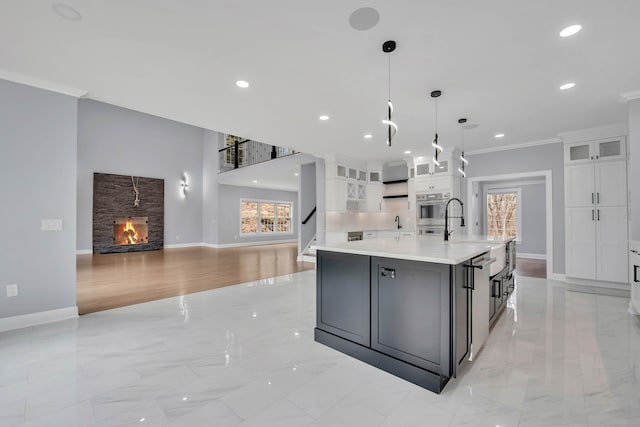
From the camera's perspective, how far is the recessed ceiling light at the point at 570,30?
7.44ft

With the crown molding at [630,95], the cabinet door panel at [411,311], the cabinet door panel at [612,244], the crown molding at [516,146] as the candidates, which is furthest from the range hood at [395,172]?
the cabinet door panel at [411,311]

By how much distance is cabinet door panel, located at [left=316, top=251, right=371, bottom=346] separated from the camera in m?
2.44

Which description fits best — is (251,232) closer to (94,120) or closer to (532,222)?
(94,120)

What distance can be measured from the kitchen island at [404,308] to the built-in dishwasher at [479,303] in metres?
0.05

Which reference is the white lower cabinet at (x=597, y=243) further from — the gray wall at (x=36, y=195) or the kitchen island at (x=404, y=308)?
the gray wall at (x=36, y=195)

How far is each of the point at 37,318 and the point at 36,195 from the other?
1.32 m

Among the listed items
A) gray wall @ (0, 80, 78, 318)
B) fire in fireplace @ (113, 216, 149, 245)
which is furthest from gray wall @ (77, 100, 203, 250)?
gray wall @ (0, 80, 78, 318)

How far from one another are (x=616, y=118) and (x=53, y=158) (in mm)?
7506

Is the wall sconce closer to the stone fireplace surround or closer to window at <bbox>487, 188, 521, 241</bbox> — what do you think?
the stone fireplace surround

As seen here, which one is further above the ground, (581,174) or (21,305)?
(581,174)

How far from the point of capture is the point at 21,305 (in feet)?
10.1

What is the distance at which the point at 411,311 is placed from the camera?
2162 millimetres

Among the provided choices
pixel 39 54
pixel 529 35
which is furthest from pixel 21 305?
pixel 529 35

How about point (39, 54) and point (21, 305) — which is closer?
point (39, 54)
